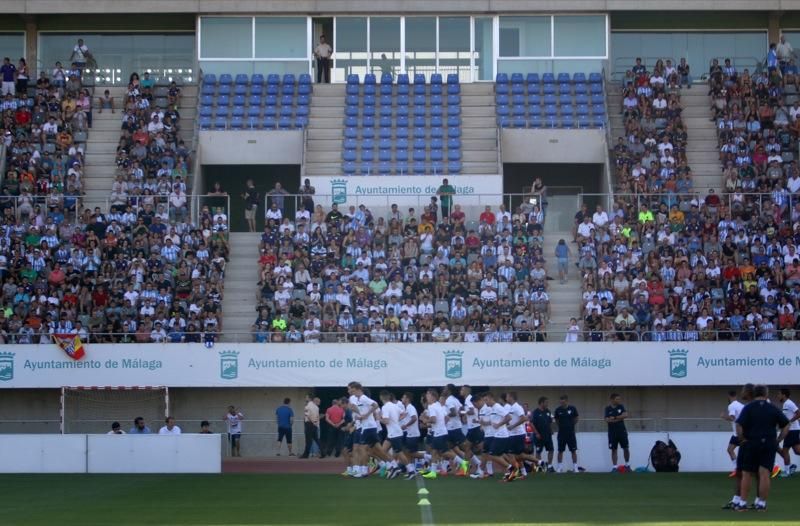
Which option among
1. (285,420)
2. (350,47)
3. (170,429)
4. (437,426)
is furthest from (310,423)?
(350,47)

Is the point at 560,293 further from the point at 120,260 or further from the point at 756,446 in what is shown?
the point at 756,446

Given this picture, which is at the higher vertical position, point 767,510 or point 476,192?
point 476,192

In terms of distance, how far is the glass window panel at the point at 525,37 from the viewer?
144ft

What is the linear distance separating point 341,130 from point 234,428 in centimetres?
1268

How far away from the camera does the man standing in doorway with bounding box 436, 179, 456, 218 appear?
37.3 meters

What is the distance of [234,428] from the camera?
32.3 m

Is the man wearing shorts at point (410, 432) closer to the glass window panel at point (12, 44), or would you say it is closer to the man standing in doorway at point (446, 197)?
the man standing in doorway at point (446, 197)

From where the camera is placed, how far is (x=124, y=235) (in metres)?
35.7

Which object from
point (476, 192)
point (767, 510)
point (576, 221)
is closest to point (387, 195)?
point (476, 192)

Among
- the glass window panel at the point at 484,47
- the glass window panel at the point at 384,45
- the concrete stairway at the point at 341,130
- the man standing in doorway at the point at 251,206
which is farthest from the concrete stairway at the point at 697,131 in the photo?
the man standing in doorway at the point at 251,206

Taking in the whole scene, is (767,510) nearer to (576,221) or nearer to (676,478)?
(676,478)

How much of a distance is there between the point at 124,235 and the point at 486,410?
1455cm

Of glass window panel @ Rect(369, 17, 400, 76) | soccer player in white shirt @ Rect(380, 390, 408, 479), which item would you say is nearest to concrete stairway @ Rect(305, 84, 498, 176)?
glass window panel @ Rect(369, 17, 400, 76)

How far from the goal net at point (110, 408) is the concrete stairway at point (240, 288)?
2.44 metres
